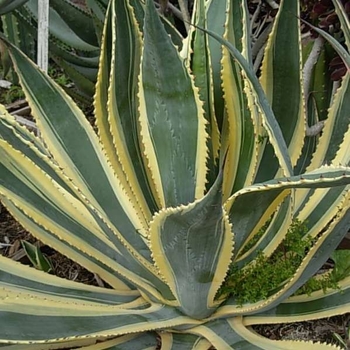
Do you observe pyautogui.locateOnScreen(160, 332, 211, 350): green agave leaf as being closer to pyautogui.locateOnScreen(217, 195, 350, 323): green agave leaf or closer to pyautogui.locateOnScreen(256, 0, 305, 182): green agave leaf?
pyautogui.locateOnScreen(217, 195, 350, 323): green agave leaf

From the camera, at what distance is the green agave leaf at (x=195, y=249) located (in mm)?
773

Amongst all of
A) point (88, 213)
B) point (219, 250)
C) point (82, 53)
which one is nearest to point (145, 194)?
point (88, 213)

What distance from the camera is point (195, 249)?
87cm

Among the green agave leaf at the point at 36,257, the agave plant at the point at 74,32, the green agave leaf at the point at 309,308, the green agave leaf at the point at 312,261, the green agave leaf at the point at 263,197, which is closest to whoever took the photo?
the green agave leaf at the point at 263,197

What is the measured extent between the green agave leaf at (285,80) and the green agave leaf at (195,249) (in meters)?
0.20

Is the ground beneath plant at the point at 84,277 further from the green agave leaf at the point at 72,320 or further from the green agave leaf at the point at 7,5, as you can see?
the green agave leaf at the point at 7,5

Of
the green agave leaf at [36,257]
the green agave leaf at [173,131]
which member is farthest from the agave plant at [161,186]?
the green agave leaf at [36,257]

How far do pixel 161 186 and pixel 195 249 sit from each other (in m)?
0.14

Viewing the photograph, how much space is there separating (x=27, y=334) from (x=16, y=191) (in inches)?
8.3

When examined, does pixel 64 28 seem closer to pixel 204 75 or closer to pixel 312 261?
pixel 204 75

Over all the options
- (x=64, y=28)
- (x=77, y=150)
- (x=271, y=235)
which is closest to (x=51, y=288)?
(x=77, y=150)

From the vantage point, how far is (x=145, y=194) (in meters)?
1.06

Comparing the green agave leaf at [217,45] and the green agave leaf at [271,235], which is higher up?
the green agave leaf at [217,45]

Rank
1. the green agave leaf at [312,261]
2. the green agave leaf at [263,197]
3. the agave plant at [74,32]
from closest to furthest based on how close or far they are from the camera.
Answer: the green agave leaf at [263,197]
the green agave leaf at [312,261]
the agave plant at [74,32]
